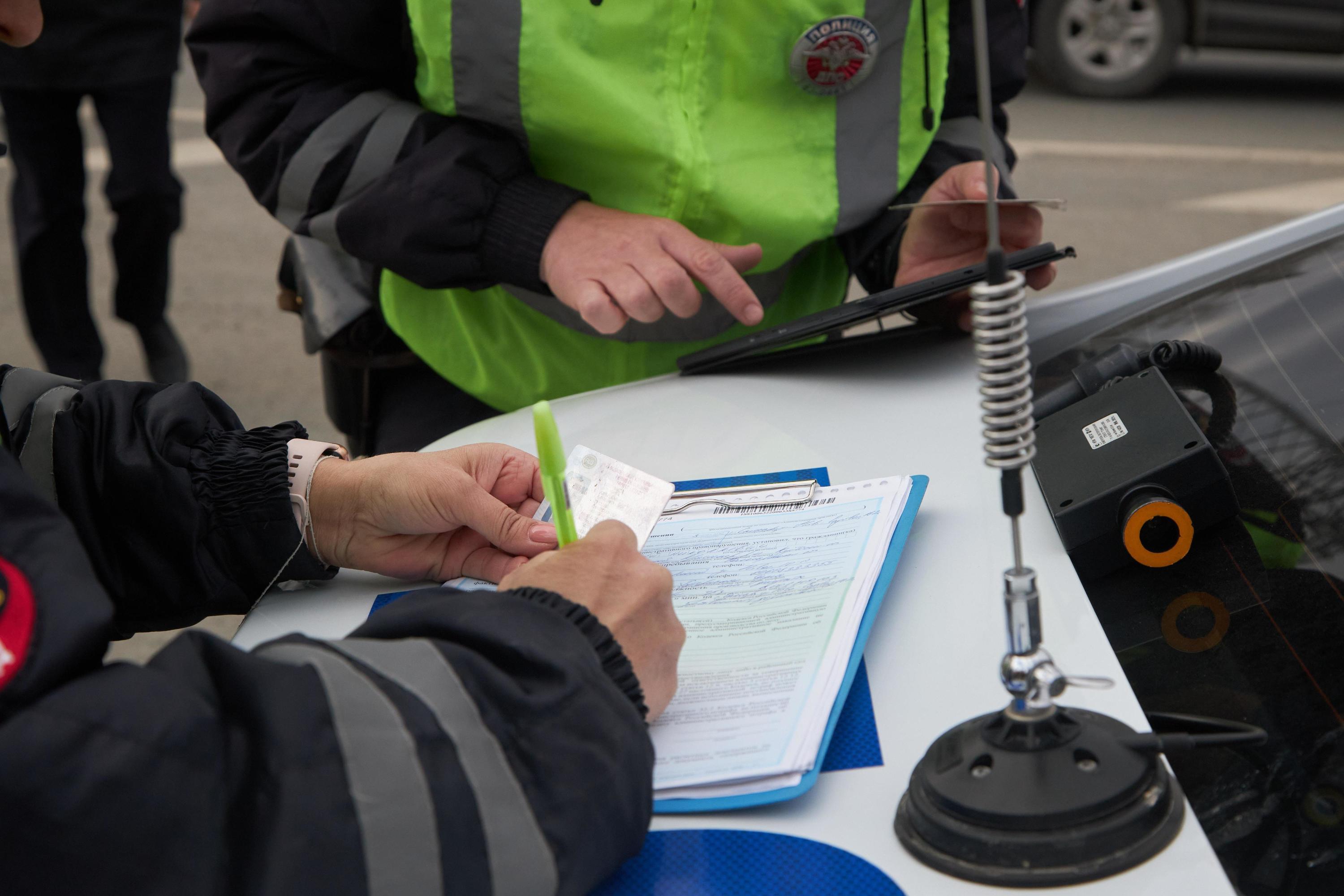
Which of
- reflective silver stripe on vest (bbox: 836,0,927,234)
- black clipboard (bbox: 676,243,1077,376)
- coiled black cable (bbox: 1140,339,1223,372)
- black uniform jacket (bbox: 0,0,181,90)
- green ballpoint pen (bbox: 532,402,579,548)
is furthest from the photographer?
black uniform jacket (bbox: 0,0,181,90)

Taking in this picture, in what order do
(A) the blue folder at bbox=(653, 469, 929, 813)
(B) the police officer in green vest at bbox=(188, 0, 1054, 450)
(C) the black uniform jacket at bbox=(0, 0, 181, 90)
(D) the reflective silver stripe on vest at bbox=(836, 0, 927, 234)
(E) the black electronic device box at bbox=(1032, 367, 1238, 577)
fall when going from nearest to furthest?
(A) the blue folder at bbox=(653, 469, 929, 813) → (E) the black electronic device box at bbox=(1032, 367, 1238, 577) → (B) the police officer in green vest at bbox=(188, 0, 1054, 450) → (D) the reflective silver stripe on vest at bbox=(836, 0, 927, 234) → (C) the black uniform jacket at bbox=(0, 0, 181, 90)

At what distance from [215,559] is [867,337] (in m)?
0.80

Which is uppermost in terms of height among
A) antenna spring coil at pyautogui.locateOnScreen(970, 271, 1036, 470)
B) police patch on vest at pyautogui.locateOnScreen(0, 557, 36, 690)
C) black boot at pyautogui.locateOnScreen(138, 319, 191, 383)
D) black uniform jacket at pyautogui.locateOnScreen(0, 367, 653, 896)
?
antenna spring coil at pyautogui.locateOnScreen(970, 271, 1036, 470)

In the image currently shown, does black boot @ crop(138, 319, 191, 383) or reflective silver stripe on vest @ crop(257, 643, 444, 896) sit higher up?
reflective silver stripe on vest @ crop(257, 643, 444, 896)

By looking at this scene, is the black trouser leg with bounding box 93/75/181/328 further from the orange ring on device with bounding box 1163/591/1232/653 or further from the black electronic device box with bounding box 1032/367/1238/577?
the orange ring on device with bounding box 1163/591/1232/653

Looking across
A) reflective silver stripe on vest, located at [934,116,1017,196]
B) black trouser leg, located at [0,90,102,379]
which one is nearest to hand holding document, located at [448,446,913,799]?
reflective silver stripe on vest, located at [934,116,1017,196]

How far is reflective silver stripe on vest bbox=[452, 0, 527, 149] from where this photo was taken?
55.2 inches

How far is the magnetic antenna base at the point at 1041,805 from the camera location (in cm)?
68

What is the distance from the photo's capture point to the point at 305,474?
118 centimetres

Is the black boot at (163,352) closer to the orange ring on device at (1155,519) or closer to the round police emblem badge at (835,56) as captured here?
the round police emblem badge at (835,56)

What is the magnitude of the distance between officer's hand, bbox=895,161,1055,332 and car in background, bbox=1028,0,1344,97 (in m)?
5.00

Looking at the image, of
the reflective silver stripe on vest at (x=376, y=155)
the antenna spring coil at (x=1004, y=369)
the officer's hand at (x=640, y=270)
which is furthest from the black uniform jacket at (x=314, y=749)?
the reflective silver stripe on vest at (x=376, y=155)

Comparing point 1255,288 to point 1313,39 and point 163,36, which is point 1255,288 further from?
point 1313,39

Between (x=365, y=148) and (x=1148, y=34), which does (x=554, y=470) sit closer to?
(x=365, y=148)
